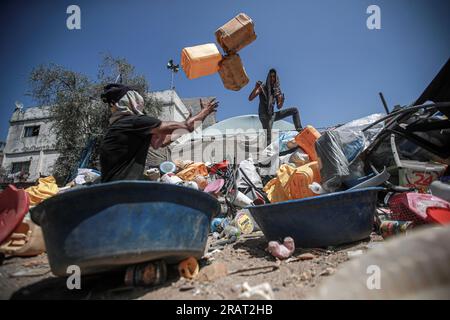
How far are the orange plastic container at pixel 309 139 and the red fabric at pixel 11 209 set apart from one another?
13.2ft

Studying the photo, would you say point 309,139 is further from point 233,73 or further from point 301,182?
point 233,73

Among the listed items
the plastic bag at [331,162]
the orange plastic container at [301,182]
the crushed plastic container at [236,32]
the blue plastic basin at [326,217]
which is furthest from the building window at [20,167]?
the blue plastic basin at [326,217]

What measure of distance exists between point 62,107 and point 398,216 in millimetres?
15817

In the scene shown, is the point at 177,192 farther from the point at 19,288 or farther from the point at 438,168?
the point at 438,168

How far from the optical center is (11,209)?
7.77ft

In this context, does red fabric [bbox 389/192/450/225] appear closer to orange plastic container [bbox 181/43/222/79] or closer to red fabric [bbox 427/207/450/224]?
red fabric [bbox 427/207/450/224]

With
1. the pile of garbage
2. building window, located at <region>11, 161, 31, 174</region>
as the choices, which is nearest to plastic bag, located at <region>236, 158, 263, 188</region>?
the pile of garbage

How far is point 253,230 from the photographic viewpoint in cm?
362

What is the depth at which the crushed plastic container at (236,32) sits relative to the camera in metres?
3.51

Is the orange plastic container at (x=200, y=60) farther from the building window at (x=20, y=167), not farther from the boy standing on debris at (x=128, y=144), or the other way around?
the building window at (x=20, y=167)

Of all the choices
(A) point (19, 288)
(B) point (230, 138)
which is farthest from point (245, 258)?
(B) point (230, 138)

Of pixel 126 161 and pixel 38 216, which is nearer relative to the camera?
pixel 38 216


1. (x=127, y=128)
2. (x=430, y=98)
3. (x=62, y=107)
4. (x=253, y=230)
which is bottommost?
(x=253, y=230)

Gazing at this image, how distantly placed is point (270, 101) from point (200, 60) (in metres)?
3.23
